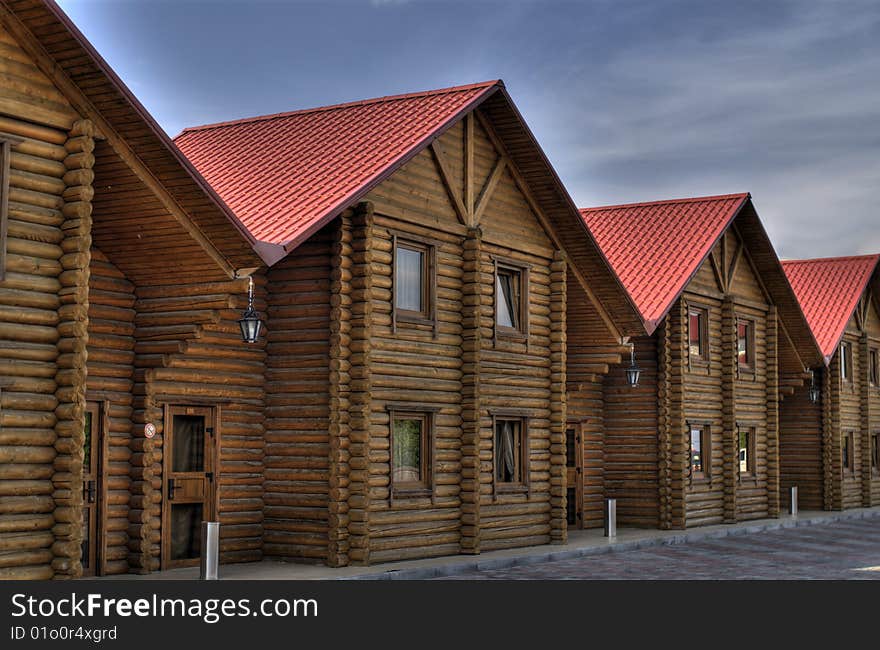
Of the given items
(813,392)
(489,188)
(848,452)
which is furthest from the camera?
(848,452)

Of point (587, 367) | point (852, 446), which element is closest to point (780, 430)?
point (852, 446)

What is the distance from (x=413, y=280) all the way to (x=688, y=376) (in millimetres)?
11784

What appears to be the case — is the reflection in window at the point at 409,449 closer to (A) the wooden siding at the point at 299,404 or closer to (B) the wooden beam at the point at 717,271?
(A) the wooden siding at the point at 299,404

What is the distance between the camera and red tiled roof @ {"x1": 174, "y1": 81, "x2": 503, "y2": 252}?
18781mm

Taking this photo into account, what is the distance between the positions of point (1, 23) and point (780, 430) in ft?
102

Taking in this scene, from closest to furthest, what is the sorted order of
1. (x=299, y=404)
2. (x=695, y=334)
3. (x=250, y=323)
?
1. (x=250, y=323)
2. (x=299, y=404)
3. (x=695, y=334)

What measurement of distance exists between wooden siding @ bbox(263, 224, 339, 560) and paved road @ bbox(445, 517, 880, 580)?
235 centimetres

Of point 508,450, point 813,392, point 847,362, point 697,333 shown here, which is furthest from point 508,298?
point 847,362

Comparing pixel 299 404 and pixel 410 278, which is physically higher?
pixel 410 278

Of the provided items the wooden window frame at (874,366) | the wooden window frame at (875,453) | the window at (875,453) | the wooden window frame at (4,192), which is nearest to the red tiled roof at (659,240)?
the wooden window frame at (874,366)

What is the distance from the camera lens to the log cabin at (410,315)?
64.2 ft

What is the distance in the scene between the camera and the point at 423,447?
2150 centimetres

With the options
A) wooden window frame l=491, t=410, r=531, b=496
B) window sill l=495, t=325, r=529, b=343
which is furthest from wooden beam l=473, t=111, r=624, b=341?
wooden window frame l=491, t=410, r=531, b=496

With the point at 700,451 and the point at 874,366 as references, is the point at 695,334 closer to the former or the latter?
the point at 700,451
